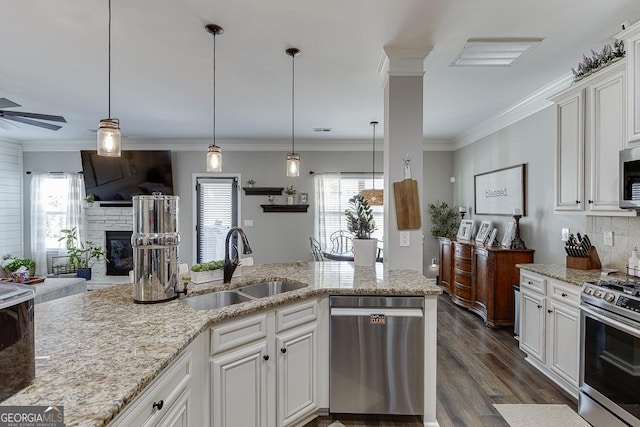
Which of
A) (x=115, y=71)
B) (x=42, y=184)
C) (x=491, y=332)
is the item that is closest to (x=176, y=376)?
(x=115, y=71)

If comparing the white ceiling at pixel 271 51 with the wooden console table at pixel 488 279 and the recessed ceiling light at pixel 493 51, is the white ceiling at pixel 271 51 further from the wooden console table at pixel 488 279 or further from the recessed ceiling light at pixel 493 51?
the wooden console table at pixel 488 279

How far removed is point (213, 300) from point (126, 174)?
510cm

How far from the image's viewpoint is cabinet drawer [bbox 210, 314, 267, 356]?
1622 millimetres

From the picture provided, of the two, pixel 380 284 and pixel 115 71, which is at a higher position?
pixel 115 71

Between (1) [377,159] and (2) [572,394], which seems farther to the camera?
(1) [377,159]

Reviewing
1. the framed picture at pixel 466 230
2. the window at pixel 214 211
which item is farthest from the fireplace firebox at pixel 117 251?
the framed picture at pixel 466 230

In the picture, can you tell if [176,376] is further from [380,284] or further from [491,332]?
[491,332]

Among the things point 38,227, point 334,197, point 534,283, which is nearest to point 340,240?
point 334,197

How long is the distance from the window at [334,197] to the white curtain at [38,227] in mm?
5182

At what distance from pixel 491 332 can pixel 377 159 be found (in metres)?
3.58

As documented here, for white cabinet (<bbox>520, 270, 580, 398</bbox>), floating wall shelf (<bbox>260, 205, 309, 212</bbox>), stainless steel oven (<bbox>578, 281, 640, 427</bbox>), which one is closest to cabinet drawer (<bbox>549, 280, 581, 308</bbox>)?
white cabinet (<bbox>520, 270, 580, 398</bbox>)

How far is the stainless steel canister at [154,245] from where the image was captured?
5.48 ft

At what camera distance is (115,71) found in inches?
124

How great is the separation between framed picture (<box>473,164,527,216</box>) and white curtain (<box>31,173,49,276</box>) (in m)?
7.86
